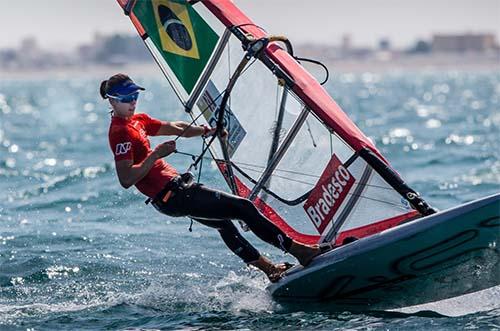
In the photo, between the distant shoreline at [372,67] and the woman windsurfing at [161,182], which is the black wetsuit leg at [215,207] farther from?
the distant shoreline at [372,67]

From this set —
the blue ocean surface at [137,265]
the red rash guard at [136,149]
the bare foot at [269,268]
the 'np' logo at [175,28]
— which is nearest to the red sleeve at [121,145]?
the red rash guard at [136,149]

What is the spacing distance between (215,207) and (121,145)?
2.42 feet

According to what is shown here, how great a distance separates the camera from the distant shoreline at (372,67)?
525ft

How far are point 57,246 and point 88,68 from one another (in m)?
168

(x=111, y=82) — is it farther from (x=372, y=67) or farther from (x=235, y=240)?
(x=372, y=67)

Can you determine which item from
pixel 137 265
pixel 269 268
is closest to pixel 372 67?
pixel 137 265

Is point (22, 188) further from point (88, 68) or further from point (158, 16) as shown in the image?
point (88, 68)

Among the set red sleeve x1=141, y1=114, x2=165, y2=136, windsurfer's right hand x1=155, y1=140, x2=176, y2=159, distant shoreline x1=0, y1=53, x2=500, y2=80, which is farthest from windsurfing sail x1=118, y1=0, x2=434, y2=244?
distant shoreline x1=0, y1=53, x2=500, y2=80

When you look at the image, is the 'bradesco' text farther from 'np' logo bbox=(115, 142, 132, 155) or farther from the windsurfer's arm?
'np' logo bbox=(115, 142, 132, 155)

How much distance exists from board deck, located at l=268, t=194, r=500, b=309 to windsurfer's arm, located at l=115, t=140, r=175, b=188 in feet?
4.01

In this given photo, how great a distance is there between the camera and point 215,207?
254 inches

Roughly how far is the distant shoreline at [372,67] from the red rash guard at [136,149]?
146m

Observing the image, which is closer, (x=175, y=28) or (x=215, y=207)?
(x=215, y=207)

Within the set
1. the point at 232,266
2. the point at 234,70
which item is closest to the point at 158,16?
the point at 234,70
